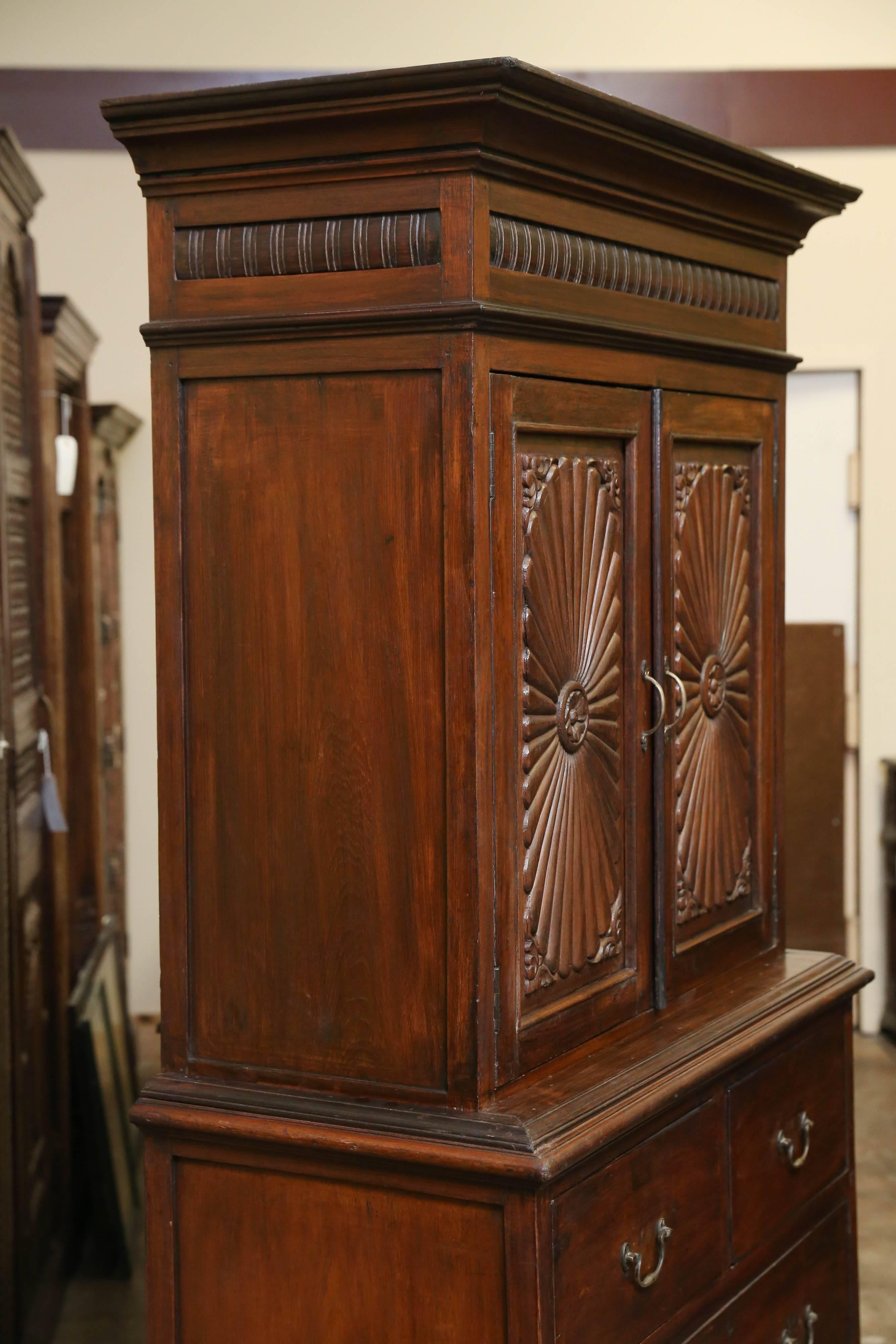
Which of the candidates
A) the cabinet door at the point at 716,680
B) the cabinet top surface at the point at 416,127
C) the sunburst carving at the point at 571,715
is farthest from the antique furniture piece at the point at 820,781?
the cabinet top surface at the point at 416,127

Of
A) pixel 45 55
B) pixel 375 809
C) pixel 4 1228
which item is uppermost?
pixel 45 55

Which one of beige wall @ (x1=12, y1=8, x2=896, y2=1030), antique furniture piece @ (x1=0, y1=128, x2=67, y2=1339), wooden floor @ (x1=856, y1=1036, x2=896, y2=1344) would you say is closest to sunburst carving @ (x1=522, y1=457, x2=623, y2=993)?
antique furniture piece @ (x1=0, y1=128, x2=67, y2=1339)

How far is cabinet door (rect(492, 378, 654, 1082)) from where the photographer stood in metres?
1.91

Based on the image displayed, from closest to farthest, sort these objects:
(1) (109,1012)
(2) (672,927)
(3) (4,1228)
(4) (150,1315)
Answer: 1. (4) (150,1315)
2. (2) (672,927)
3. (3) (4,1228)
4. (1) (109,1012)

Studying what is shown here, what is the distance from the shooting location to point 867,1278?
3.84 m

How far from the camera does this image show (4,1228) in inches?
125

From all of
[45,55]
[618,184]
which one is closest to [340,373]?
[618,184]

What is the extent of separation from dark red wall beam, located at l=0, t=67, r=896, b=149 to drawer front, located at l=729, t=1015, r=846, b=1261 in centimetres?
402

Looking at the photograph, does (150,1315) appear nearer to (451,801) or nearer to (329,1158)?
(329,1158)

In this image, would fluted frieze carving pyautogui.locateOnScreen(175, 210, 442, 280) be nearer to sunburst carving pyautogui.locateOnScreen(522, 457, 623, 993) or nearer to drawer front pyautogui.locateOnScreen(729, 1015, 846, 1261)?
sunburst carving pyautogui.locateOnScreen(522, 457, 623, 993)

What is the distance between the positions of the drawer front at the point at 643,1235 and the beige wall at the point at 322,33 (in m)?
4.50

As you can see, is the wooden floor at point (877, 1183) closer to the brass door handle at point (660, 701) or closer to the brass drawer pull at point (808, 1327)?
the brass drawer pull at point (808, 1327)

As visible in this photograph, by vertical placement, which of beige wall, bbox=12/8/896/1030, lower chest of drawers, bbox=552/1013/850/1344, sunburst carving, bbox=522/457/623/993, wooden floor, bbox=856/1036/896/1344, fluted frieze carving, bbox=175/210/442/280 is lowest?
wooden floor, bbox=856/1036/896/1344

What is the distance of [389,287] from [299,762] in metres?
0.61
